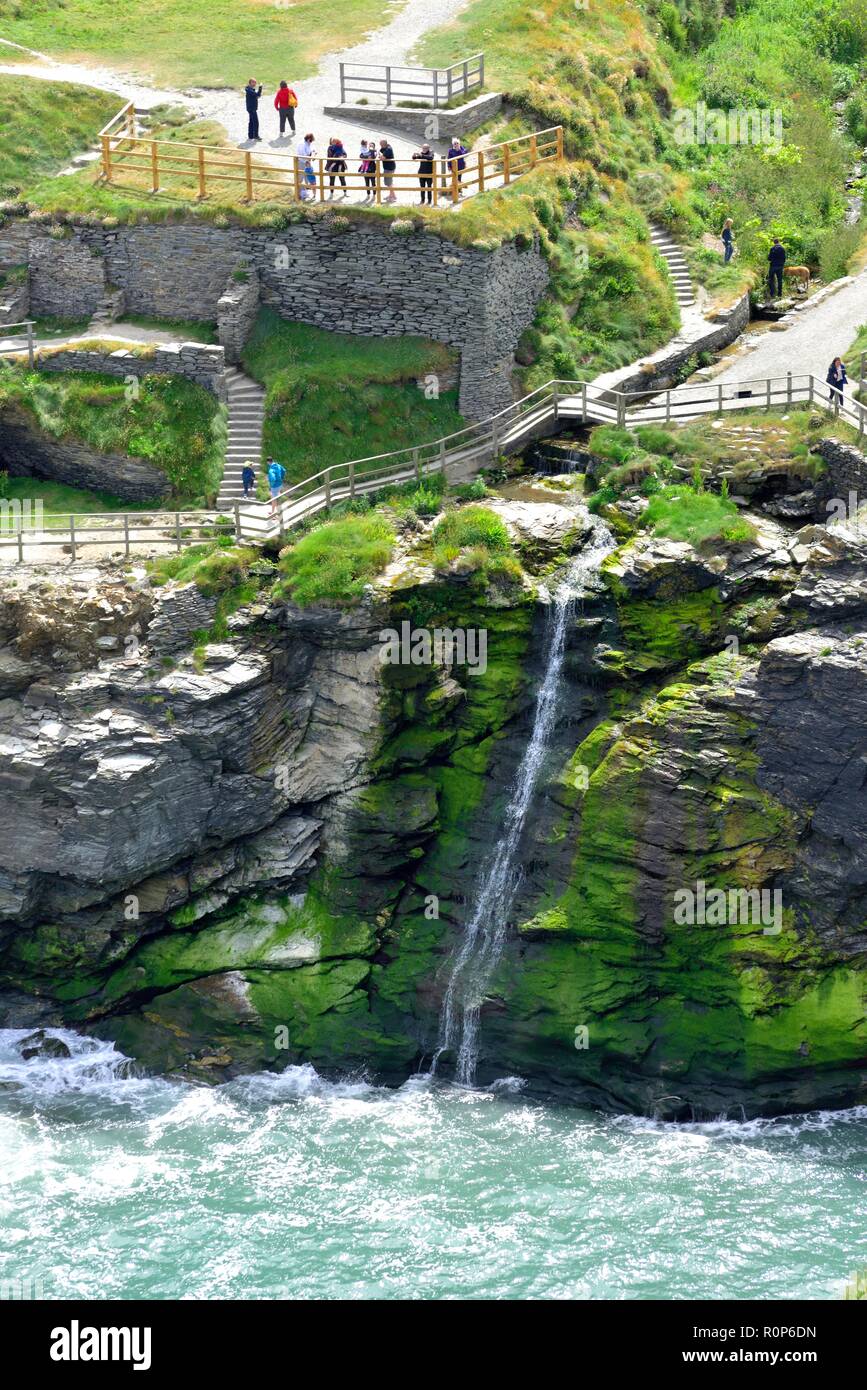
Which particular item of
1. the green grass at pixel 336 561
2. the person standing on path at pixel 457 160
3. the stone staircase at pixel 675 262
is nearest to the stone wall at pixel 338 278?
the person standing on path at pixel 457 160

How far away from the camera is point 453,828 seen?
2235 inches

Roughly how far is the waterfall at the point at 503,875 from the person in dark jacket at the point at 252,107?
1892 centimetres

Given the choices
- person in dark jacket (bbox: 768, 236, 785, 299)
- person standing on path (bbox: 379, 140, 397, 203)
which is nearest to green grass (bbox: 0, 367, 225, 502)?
person standing on path (bbox: 379, 140, 397, 203)

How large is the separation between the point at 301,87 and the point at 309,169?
826 centimetres

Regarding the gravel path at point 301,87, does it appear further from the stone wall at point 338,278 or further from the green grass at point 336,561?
the green grass at point 336,561

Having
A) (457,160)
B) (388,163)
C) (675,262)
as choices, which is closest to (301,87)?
(388,163)

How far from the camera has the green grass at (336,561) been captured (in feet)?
180

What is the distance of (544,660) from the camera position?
55.9 metres

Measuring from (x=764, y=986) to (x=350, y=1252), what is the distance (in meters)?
12.1

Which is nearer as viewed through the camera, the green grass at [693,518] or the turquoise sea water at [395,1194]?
the turquoise sea water at [395,1194]

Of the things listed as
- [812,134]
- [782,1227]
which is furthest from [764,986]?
[812,134]

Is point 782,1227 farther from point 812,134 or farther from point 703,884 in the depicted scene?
point 812,134

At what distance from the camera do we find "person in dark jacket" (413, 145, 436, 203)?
205ft

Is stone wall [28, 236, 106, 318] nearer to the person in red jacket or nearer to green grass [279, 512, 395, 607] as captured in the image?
the person in red jacket
